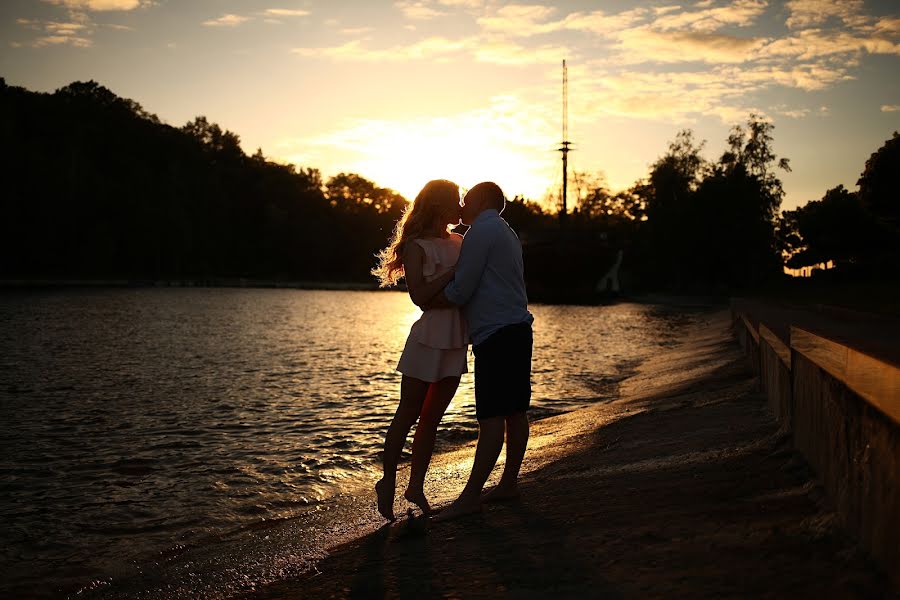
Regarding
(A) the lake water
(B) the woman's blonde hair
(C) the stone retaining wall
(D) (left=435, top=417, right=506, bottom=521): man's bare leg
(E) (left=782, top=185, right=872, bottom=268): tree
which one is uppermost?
(E) (left=782, top=185, right=872, bottom=268): tree

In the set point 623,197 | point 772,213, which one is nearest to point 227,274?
point 623,197

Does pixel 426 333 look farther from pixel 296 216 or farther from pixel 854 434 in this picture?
pixel 296 216

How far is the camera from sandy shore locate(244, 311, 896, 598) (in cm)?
293

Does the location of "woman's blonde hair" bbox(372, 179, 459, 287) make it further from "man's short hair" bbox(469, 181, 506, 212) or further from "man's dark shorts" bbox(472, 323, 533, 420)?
"man's dark shorts" bbox(472, 323, 533, 420)

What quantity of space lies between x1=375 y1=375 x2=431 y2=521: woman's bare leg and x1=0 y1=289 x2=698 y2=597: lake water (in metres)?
0.74

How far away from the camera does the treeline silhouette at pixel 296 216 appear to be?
67500mm

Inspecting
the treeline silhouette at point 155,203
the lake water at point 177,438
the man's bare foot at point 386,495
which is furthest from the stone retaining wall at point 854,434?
the treeline silhouette at point 155,203

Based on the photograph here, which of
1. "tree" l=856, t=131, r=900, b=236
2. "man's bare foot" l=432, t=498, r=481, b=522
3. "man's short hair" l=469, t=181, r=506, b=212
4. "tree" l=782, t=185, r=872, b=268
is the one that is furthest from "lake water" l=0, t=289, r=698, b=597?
"tree" l=782, t=185, r=872, b=268

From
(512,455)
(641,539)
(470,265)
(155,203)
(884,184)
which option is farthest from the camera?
(155,203)

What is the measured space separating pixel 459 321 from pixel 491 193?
2.77 ft

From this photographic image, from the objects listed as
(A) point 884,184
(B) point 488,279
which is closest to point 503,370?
(B) point 488,279

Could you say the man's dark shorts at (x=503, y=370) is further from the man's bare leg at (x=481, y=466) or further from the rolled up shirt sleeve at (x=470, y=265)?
the rolled up shirt sleeve at (x=470, y=265)

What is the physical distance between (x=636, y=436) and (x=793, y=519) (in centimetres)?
350

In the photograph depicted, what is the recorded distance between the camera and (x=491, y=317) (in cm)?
452
